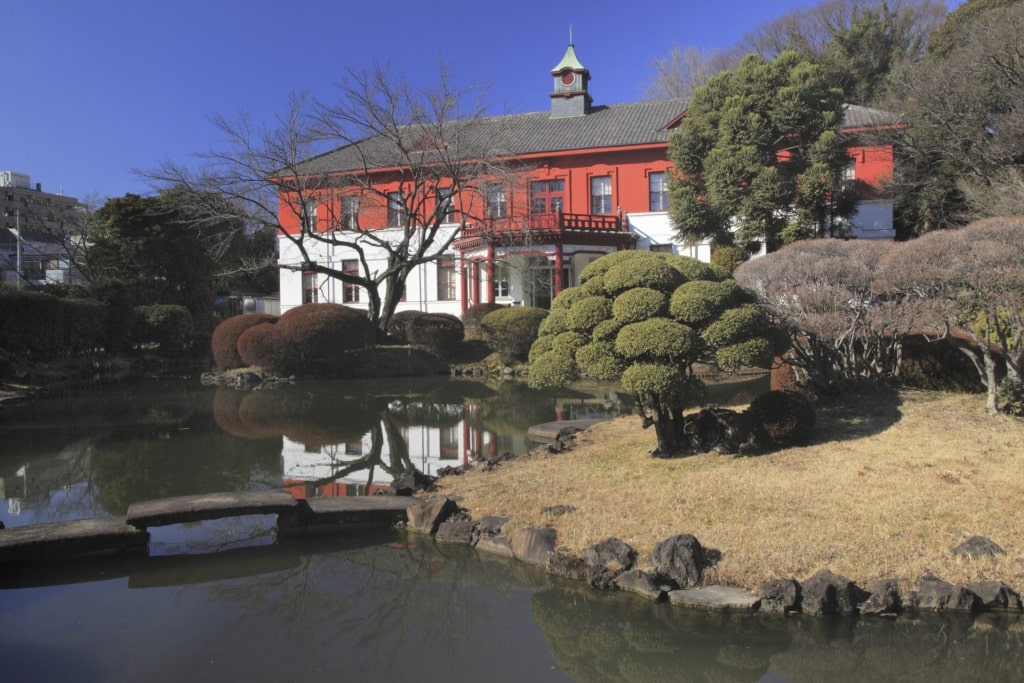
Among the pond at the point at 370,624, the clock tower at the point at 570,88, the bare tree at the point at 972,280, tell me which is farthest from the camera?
the clock tower at the point at 570,88

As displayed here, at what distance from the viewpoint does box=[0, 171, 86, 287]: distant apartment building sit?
3309 centimetres

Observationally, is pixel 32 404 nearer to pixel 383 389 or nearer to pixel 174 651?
pixel 383 389

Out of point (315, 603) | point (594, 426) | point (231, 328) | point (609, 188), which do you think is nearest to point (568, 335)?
point (594, 426)

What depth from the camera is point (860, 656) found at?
14.5ft

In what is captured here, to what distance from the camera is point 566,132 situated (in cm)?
2952

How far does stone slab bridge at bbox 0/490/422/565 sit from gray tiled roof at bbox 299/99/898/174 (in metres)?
18.8

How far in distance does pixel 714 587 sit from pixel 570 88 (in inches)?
1125

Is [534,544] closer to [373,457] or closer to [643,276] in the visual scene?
[643,276]

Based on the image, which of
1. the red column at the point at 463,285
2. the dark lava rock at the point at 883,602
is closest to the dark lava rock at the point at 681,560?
the dark lava rock at the point at 883,602

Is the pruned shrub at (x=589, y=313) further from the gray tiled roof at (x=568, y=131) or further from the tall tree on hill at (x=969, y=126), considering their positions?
the gray tiled roof at (x=568, y=131)

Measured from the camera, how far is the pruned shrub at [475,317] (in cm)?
2497

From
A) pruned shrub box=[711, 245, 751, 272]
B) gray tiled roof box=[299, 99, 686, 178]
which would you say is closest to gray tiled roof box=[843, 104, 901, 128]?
pruned shrub box=[711, 245, 751, 272]

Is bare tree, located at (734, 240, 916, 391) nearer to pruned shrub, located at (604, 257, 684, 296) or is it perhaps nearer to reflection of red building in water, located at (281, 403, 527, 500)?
pruned shrub, located at (604, 257, 684, 296)

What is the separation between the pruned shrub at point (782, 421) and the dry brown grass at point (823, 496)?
6.5 inches
